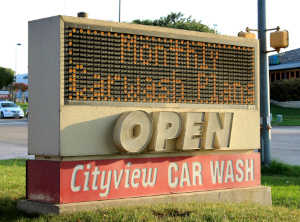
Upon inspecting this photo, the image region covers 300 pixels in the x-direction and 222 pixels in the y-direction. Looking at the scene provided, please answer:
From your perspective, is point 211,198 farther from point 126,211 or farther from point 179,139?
point 126,211

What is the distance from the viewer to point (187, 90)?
786 centimetres

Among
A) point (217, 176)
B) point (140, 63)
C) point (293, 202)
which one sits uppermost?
point (140, 63)

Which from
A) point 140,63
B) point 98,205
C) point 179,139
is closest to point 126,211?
point 98,205

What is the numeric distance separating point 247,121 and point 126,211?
3.17 metres

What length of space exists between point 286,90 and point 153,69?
51.5 metres

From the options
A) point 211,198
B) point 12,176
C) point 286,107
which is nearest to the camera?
point 211,198

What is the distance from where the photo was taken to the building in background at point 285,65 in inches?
2562

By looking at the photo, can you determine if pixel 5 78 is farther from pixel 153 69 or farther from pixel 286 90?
pixel 153 69

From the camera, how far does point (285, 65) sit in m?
65.5

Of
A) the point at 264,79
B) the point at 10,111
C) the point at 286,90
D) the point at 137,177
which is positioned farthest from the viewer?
the point at 286,90

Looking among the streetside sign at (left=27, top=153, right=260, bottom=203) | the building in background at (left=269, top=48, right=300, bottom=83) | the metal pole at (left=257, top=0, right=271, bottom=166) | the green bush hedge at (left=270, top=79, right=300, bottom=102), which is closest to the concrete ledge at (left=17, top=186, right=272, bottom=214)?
the streetside sign at (left=27, top=153, right=260, bottom=203)

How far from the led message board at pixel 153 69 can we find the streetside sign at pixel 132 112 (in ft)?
0.05

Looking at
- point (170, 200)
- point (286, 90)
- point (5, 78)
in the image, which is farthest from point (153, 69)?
point (5, 78)

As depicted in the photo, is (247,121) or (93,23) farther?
(247,121)
